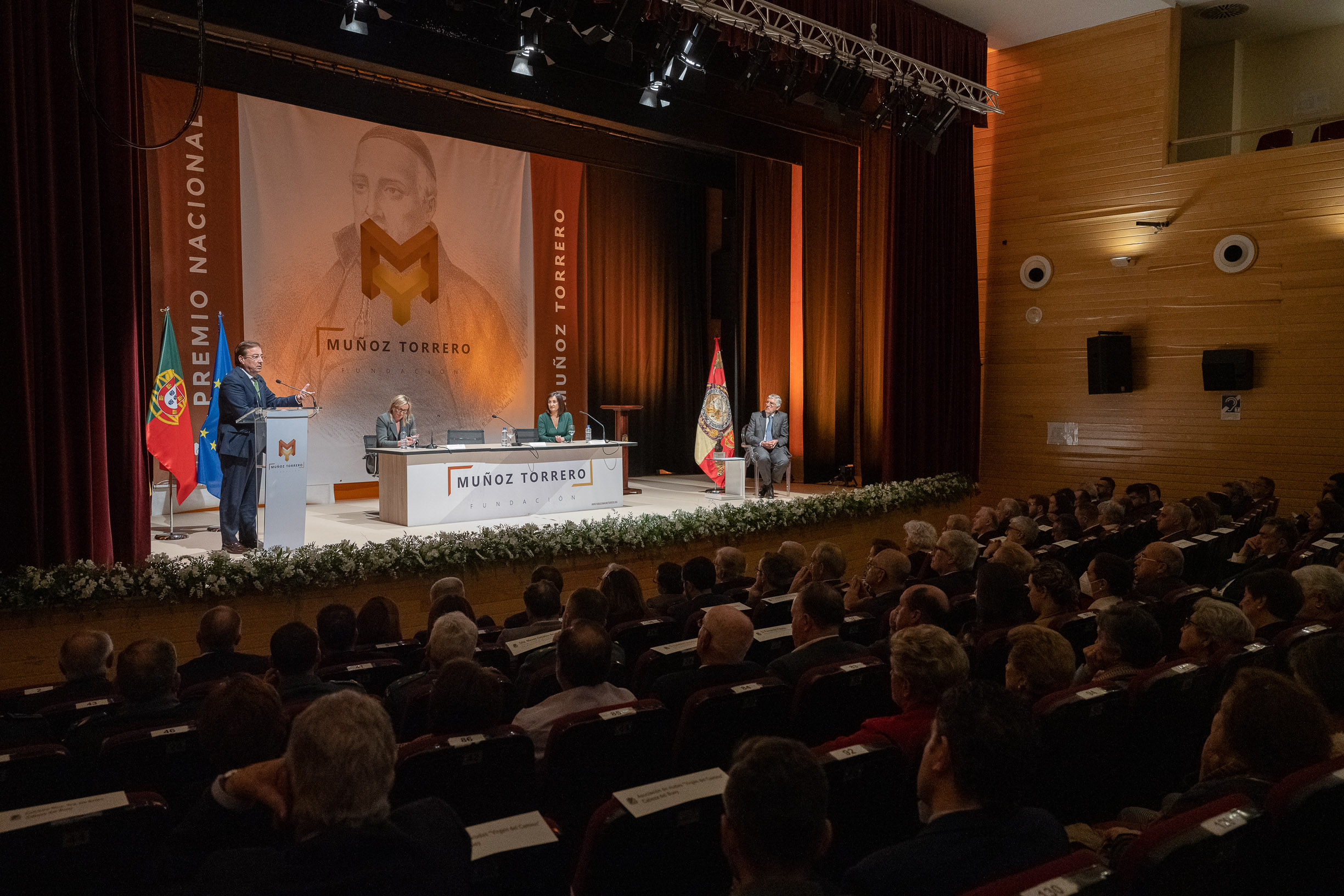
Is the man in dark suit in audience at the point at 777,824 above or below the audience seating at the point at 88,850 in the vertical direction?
above

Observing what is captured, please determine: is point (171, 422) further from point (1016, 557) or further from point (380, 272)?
point (1016, 557)

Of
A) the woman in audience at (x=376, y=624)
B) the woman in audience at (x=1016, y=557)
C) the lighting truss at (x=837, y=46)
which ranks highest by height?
the lighting truss at (x=837, y=46)

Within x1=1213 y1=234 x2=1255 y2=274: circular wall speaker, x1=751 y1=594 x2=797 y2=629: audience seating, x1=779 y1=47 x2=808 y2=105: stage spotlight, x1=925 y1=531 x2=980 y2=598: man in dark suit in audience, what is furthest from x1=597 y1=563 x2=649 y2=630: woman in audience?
x1=1213 y1=234 x2=1255 y2=274: circular wall speaker

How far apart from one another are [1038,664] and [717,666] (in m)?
0.86

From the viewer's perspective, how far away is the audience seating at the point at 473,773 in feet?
6.52

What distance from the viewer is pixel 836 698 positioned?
2.59 meters

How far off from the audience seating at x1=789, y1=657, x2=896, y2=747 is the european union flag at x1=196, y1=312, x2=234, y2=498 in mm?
5554

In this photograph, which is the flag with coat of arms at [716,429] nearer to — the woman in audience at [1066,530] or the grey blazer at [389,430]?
the grey blazer at [389,430]

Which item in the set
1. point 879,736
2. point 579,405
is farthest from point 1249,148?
point 879,736

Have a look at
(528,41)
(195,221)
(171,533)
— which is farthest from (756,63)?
(171,533)

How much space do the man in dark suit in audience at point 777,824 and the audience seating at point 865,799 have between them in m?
0.53

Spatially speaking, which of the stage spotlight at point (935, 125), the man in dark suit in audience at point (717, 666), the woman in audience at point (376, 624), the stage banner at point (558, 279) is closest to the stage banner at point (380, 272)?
the stage banner at point (558, 279)

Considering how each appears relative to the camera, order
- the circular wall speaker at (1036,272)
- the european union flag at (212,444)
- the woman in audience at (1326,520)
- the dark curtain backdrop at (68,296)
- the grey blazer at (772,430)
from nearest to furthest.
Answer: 1. the dark curtain backdrop at (68,296)
2. the woman in audience at (1326,520)
3. the european union flag at (212,444)
4. the grey blazer at (772,430)
5. the circular wall speaker at (1036,272)

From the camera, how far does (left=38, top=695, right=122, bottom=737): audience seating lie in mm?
2725
